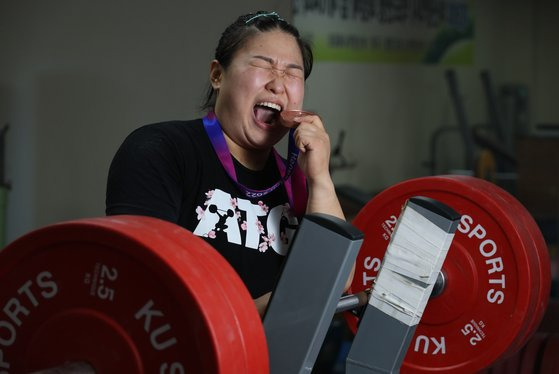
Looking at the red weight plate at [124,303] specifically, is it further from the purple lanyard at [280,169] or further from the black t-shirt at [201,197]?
the purple lanyard at [280,169]

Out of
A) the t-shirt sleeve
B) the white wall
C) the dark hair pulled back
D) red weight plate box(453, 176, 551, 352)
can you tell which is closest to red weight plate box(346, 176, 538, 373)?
red weight plate box(453, 176, 551, 352)

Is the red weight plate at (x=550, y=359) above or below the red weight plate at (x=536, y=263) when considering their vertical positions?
below

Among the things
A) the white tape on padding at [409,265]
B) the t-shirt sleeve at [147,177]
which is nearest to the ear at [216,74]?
the t-shirt sleeve at [147,177]

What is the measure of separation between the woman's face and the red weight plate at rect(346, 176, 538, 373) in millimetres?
340

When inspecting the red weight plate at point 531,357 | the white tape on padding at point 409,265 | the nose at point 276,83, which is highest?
the nose at point 276,83

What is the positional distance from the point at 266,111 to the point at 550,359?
2.57 ft

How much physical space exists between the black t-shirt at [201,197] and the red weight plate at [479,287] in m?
0.30

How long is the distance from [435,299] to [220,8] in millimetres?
998

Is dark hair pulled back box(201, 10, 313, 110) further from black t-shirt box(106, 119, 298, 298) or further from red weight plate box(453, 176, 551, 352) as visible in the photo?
red weight plate box(453, 176, 551, 352)

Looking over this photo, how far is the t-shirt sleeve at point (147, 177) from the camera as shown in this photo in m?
1.03

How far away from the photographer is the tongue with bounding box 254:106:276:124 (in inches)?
48.1

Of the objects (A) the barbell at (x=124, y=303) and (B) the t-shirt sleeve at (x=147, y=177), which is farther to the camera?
(B) the t-shirt sleeve at (x=147, y=177)

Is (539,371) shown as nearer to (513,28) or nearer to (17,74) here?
(17,74)

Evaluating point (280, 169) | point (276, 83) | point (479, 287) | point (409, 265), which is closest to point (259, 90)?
point (276, 83)
